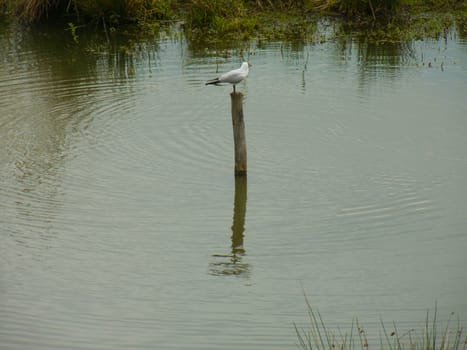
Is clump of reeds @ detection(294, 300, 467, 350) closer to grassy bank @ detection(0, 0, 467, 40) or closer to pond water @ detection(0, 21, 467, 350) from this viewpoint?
pond water @ detection(0, 21, 467, 350)

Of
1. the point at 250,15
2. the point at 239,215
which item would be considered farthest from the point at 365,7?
the point at 239,215

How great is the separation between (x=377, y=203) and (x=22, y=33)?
11636mm

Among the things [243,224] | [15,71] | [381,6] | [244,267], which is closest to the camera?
[244,267]

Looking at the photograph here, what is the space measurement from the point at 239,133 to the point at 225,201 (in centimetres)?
71

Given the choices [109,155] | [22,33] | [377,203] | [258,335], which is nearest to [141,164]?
[109,155]

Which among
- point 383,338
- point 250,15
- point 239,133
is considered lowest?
point 383,338

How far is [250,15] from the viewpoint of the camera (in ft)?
59.8

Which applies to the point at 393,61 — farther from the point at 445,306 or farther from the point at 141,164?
the point at 445,306

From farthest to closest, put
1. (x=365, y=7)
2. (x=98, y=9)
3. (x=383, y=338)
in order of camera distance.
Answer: (x=98, y=9)
(x=365, y=7)
(x=383, y=338)

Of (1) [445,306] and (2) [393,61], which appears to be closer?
(1) [445,306]

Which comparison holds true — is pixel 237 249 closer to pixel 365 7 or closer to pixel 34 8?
pixel 365 7

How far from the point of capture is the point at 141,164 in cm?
1002

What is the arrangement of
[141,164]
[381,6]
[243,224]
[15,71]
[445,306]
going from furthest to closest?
1. [381,6]
2. [15,71]
3. [141,164]
4. [243,224]
5. [445,306]

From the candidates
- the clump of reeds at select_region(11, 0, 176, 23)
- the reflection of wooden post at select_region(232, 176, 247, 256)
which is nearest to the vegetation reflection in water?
the reflection of wooden post at select_region(232, 176, 247, 256)
